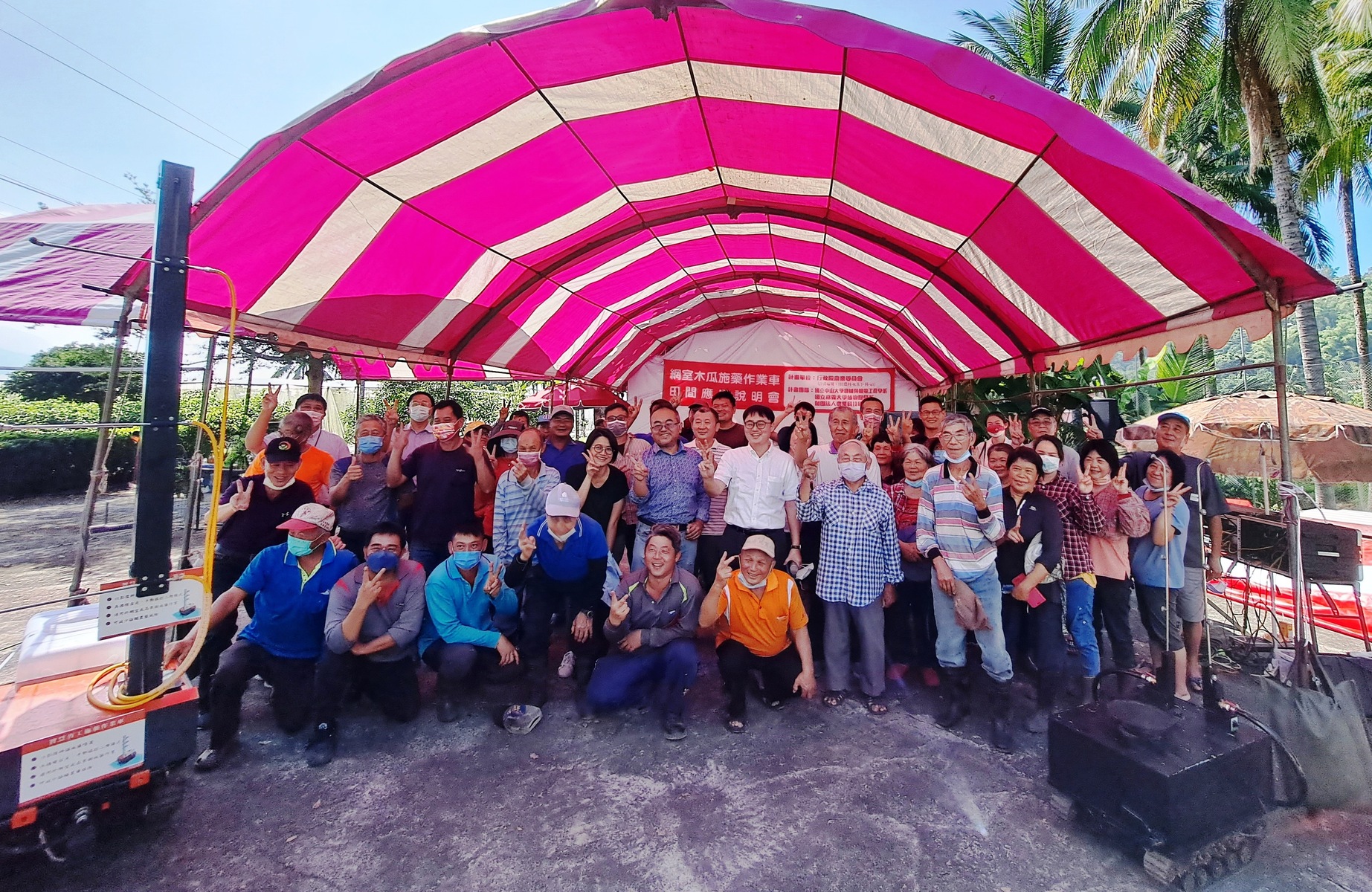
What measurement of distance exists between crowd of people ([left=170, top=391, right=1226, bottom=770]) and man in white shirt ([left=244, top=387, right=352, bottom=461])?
0.02 m

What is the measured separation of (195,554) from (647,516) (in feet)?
20.7

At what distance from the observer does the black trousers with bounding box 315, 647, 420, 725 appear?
10.6ft

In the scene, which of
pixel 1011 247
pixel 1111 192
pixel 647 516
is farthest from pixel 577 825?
pixel 1011 247

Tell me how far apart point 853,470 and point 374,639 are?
305 cm

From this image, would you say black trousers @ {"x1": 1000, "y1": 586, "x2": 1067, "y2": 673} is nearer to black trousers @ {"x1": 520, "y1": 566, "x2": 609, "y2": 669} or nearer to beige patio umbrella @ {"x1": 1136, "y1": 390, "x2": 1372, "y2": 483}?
black trousers @ {"x1": 520, "y1": 566, "x2": 609, "y2": 669}

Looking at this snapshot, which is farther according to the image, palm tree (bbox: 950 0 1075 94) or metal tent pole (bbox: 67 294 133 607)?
palm tree (bbox: 950 0 1075 94)

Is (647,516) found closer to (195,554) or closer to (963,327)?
(963,327)

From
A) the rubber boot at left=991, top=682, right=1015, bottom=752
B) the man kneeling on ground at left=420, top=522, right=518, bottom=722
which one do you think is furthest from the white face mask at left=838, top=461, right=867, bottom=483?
the man kneeling on ground at left=420, top=522, right=518, bottom=722

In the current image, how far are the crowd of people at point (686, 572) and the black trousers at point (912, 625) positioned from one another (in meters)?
0.02

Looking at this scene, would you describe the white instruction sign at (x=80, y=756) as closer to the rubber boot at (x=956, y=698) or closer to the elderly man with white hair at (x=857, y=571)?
the elderly man with white hair at (x=857, y=571)

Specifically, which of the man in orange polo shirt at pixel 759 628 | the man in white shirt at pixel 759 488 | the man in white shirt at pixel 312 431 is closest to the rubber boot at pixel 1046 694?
the man in orange polo shirt at pixel 759 628

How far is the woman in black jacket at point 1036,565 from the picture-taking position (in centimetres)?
356

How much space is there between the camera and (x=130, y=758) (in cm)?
225

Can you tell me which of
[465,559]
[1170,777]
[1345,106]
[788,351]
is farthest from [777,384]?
[1345,106]
